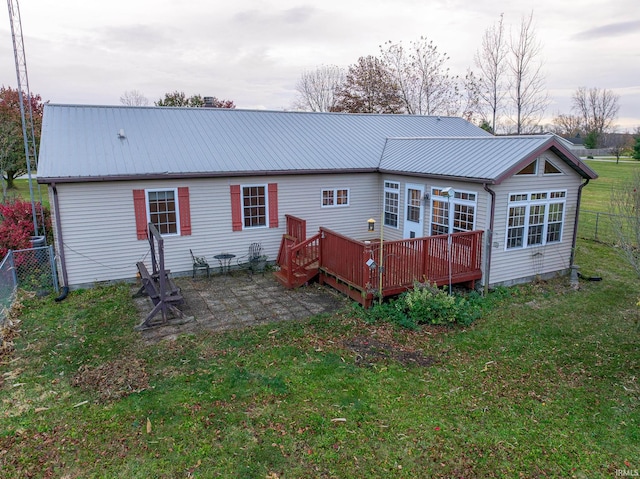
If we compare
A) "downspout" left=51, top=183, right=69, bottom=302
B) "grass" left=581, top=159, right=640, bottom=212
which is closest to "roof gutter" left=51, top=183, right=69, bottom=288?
"downspout" left=51, top=183, right=69, bottom=302

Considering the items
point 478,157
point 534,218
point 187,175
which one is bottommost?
point 534,218

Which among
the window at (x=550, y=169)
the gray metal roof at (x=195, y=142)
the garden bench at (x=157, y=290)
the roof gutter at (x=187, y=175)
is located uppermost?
the gray metal roof at (x=195, y=142)

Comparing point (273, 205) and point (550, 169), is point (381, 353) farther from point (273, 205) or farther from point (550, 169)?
point (550, 169)

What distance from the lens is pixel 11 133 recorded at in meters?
25.2

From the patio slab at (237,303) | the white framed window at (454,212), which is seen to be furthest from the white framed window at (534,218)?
the patio slab at (237,303)

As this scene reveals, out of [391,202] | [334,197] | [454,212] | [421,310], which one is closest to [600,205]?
[391,202]

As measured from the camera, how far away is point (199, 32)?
2016cm

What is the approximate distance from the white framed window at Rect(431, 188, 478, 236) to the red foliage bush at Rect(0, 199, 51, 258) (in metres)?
10.8

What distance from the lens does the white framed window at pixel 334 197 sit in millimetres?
13047

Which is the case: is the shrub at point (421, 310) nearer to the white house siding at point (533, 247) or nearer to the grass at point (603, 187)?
the white house siding at point (533, 247)

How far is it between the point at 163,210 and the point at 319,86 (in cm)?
3606

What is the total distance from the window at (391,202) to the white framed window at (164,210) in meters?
6.25

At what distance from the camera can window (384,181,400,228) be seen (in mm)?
12961

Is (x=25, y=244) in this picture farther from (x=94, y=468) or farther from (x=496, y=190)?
(x=496, y=190)
